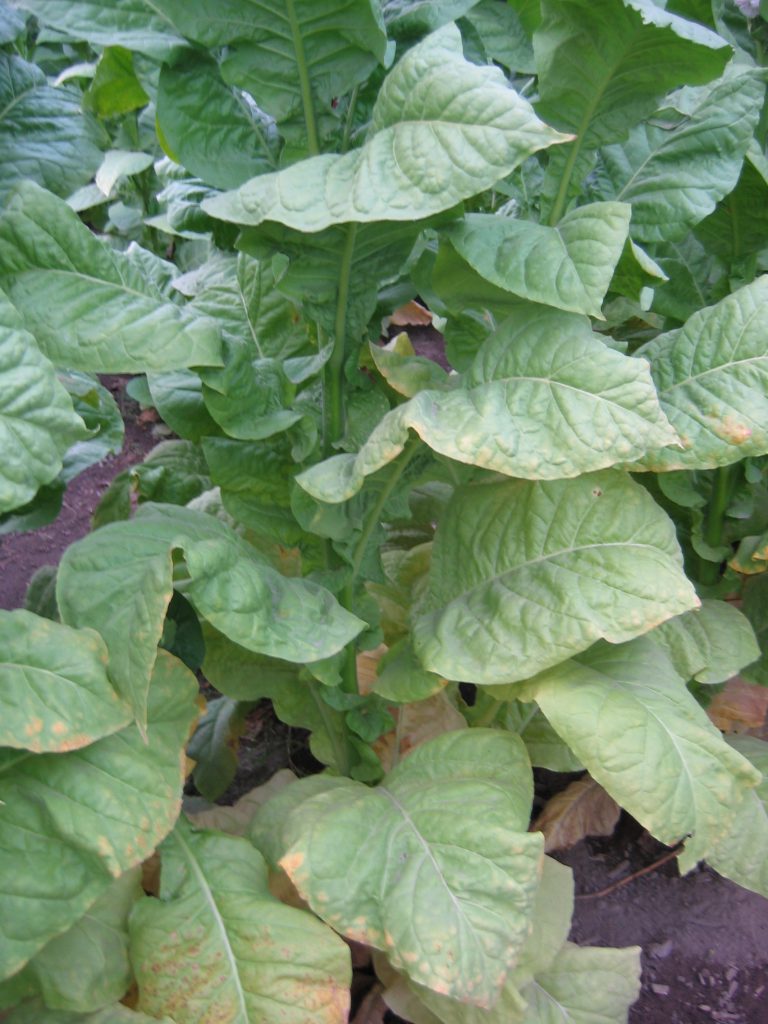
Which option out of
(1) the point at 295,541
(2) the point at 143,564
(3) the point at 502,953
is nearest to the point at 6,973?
(2) the point at 143,564

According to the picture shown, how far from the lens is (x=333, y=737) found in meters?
1.84

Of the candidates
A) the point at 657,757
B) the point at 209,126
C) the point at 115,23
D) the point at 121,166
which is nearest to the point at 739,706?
the point at 657,757

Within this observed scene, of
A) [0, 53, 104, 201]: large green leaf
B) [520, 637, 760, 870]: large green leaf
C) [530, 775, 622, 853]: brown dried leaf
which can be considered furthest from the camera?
[530, 775, 622, 853]: brown dried leaf

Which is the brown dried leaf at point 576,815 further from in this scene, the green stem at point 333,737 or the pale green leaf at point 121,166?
the pale green leaf at point 121,166

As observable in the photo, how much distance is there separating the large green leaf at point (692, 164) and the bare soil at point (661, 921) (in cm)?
135

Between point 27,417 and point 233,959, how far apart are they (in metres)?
0.86

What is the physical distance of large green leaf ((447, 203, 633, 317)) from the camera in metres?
1.23

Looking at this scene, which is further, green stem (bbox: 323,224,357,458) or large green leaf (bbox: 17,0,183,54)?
green stem (bbox: 323,224,357,458)

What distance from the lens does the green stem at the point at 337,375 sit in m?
1.47

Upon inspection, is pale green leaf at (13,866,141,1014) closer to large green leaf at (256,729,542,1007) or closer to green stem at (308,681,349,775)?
large green leaf at (256,729,542,1007)

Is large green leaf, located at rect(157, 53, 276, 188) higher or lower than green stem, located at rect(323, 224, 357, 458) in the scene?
higher


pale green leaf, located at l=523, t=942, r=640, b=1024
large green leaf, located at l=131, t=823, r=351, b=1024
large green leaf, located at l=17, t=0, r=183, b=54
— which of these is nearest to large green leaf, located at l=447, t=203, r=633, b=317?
large green leaf, located at l=17, t=0, r=183, b=54

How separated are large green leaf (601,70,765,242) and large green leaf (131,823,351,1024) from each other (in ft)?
4.19

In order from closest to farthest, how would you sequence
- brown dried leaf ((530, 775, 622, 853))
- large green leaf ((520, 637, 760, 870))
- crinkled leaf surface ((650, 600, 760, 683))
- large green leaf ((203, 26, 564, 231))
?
large green leaf ((203, 26, 564, 231))
large green leaf ((520, 637, 760, 870))
crinkled leaf surface ((650, 600, 760, 683))
brown dried leaf ((530, 775, 622, 853))
